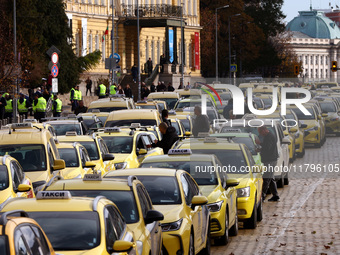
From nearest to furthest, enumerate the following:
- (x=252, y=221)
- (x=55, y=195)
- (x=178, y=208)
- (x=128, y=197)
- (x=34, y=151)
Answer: (x=55, y=195)
(x=128, y=197)
(x=178, y=208)
(x=252, y=221)
(x=34, y=151)

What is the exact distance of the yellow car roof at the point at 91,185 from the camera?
12.1 metres

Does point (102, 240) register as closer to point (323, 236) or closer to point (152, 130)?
point (323, 236)

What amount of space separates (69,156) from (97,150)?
1.56 m

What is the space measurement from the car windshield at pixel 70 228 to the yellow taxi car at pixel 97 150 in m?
11.4

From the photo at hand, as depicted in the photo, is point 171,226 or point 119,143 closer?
point 171,226

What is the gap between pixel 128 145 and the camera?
2414 cm

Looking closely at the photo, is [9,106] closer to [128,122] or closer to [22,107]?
[22,107]

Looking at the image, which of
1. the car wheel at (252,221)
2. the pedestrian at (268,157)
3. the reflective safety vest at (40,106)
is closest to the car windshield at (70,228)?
the car wheel at (252,221)

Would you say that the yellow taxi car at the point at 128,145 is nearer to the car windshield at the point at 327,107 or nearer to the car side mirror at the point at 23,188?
the car side mirror at the point at 23,188

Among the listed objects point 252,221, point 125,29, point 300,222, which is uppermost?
point 125,29

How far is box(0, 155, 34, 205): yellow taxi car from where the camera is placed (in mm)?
15613

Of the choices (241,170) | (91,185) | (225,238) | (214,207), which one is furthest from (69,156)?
(91,185)

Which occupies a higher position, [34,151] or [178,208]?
[34,151]

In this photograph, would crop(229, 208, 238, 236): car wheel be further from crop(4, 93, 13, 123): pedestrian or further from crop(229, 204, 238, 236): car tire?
crop(4, 93, 13, 123): pedestrian
